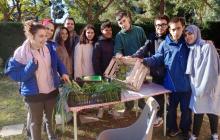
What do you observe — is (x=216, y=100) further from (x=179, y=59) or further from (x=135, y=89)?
(x=135, y=89)

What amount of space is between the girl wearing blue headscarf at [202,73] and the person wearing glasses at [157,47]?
0.54m

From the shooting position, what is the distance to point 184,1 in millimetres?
14461

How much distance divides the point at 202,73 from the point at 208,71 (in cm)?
9

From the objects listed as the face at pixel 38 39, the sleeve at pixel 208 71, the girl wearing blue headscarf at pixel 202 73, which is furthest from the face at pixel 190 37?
the face at pixel 38 39

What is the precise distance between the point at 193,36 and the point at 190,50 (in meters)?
0.18

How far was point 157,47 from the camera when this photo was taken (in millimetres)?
4789

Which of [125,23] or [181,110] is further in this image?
[125,23]

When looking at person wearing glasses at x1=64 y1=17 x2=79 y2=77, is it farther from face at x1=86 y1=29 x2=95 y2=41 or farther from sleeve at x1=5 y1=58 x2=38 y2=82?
Answer: sleeve at x1=5 y1=58 x2=38 y2=82

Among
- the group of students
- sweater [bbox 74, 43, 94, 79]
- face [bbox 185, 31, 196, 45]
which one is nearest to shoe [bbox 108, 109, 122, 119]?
the group of students

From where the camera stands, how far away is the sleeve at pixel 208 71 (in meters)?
4.00

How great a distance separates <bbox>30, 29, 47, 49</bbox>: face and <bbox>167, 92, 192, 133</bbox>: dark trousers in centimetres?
199

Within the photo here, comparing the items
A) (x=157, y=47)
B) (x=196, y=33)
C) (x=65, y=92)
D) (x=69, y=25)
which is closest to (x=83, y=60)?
(x=69, y=25)

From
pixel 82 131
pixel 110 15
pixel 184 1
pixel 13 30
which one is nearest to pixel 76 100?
pixel 82 131

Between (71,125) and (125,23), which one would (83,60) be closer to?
(125,23)
